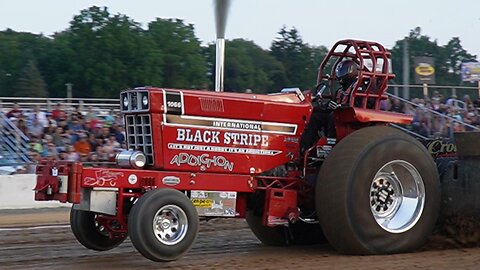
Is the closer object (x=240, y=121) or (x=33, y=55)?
(x=240, y=121)

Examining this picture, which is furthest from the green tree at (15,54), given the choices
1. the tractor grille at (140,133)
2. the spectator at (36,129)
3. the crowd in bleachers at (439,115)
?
the tractor grille at (140,133)

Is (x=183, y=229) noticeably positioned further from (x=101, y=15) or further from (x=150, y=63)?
(x=101, y=15)

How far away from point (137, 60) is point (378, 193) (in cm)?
5275

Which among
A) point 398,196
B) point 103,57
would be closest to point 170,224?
point 398,196

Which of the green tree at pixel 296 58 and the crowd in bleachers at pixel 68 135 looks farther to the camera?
the green tree at pixel 296 58

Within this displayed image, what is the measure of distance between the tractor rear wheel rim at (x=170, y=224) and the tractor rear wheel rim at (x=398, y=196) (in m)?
2.00

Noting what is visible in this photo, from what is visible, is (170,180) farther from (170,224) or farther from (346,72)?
(346,72)

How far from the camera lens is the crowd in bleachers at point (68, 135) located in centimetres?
1614

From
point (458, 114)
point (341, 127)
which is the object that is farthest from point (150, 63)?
point (341, 127)

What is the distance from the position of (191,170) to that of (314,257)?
1481mm

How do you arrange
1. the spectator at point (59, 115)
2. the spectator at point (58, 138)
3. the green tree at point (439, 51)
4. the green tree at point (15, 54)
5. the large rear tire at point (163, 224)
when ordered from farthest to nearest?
the green tree at point (439, 51), the green tree at point (15, 54), the spectator at point (59, 115), the spectator at point (58, 138), the large rear tire at point (163, 224)

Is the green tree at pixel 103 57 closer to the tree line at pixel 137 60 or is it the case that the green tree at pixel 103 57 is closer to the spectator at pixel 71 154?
the tree line at pixel 137 60

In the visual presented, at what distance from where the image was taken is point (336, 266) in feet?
23.3

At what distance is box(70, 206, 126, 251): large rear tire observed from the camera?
25.3ft
